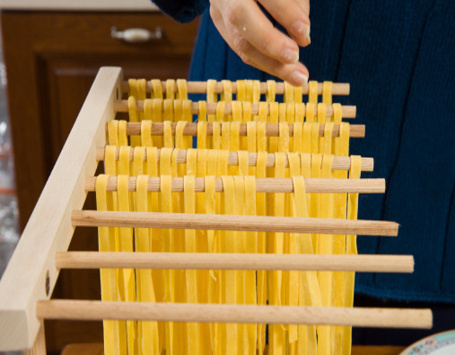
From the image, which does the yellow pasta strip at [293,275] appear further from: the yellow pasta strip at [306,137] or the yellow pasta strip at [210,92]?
the yellow pasta strip at [210,92]

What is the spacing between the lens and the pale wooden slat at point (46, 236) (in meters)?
0.35

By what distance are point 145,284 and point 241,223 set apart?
9 cm

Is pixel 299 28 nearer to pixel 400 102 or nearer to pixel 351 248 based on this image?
pixel 351 248

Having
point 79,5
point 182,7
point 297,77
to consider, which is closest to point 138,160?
point 297,77

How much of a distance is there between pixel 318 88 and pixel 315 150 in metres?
0.11

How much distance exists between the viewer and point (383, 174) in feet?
2.68

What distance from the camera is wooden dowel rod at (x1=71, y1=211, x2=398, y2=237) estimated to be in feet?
1.37

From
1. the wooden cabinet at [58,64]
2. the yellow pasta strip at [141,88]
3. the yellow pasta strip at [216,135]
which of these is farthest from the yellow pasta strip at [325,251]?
the wooden cabinet at [58,64]

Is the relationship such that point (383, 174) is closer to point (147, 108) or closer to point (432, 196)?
point (432, 196)

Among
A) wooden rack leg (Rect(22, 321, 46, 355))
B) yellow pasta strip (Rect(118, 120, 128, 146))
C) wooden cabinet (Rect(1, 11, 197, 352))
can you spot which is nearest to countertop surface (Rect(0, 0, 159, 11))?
wooden cabinet (Rect(1, 11, 197, 352))

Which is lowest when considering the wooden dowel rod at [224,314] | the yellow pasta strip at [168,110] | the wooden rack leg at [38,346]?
the wooden rack leg at [38,346]

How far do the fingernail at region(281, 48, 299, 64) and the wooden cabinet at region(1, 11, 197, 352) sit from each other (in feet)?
3.00

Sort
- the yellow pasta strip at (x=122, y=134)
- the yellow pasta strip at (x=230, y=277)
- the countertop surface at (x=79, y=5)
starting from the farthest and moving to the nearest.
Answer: the countertop surface at (x=79, y=5) → the yellow pasta strip at (x=122, y=134) → the yellow pasta strip at (x=230, y=277)

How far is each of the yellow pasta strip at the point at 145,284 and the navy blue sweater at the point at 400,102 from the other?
380mm
